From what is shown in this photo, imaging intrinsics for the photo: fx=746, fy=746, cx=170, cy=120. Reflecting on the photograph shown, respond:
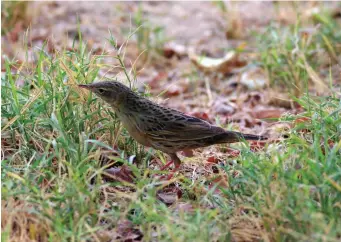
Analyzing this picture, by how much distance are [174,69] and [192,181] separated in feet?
14.5

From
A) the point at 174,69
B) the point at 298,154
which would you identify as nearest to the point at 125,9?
the point at 174,69

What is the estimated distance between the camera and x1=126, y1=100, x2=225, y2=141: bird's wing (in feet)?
19.1

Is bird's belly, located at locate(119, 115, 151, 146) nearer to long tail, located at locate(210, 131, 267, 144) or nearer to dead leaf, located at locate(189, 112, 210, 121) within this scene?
long tail, located at locate(210, 131, 267, 144)

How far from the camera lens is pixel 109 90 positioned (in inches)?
230

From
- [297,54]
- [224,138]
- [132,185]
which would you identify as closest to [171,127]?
[224,138]

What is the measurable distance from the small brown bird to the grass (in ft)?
0.62

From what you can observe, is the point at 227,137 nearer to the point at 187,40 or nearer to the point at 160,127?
the point at 160,127

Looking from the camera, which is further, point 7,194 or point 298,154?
point 298,154

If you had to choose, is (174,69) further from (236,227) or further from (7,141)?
(236,227)

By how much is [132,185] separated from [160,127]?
3.04 feet

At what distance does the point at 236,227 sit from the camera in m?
4.82

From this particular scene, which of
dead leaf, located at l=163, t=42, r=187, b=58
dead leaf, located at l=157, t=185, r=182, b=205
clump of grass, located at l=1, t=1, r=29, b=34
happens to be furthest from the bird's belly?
dead leaf, located at l=163, t=42, r=187, b=58

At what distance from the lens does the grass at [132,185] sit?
461 cm

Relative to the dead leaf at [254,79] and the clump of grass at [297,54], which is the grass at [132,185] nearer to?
the clump of grass at [297,54]
